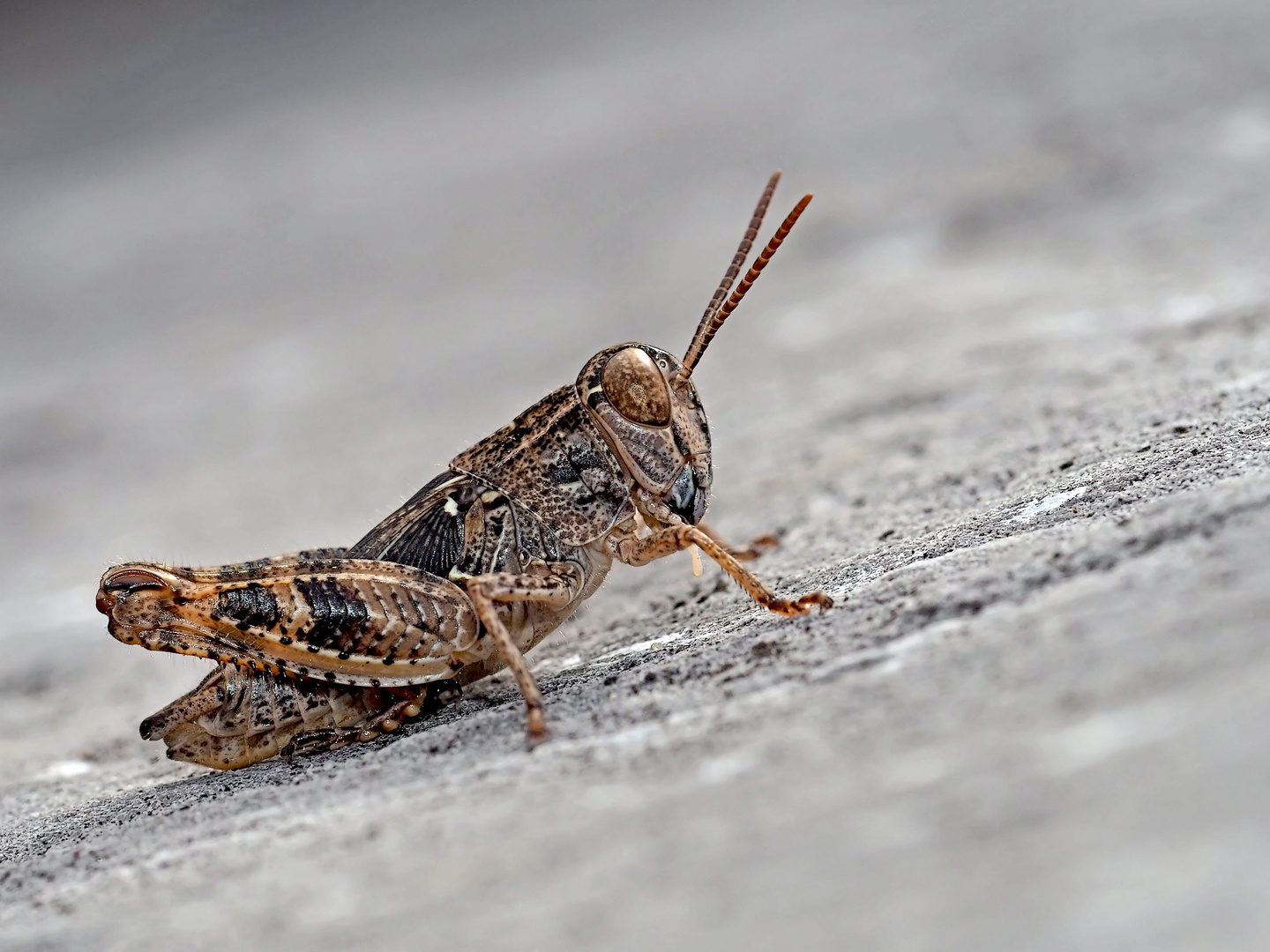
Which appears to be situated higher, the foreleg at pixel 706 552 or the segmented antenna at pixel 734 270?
the segmented antenna at pixel 734 270

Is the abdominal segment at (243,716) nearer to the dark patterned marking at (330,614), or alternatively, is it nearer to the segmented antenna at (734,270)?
the dark patterned marking at (330,614)

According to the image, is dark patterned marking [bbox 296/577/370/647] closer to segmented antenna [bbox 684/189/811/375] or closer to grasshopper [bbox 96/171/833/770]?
grasshopper [bbox 96/171/833/770]

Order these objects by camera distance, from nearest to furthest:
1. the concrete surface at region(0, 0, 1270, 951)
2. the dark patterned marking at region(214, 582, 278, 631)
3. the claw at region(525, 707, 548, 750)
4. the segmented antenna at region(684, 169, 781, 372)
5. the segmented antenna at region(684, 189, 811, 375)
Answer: the concrete surface at region(0, 0, 1270, 951)
the claw at region(525, 707, 548, 750)
the dark patterned marking at region(214, 582, 278, 631)
the segmented antenna at region(684, 189, 811, 375)
the segmented antenna at region(684, 169, 781, 372)

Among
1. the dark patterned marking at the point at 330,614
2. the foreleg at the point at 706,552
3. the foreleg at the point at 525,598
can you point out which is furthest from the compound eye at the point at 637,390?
the dark patterned marking at the point at 330,614

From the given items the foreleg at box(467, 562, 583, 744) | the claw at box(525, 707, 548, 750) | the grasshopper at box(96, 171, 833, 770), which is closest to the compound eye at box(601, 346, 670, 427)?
the grasshopper at box(96, 171, 833, 770)

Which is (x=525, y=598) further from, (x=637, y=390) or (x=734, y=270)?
(x=734, y=270)

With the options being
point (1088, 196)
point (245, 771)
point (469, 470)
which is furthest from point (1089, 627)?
point (1088, 196)

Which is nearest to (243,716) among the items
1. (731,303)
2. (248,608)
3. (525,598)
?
(248,608)
